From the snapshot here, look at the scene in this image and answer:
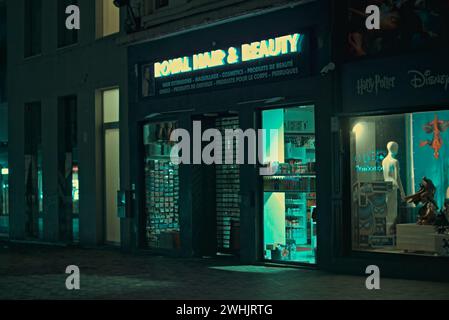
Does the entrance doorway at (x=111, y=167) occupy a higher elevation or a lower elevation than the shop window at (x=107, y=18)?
lower

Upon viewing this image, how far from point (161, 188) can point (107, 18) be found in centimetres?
468

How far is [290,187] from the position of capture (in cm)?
1468

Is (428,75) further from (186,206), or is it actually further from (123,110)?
(123,110)

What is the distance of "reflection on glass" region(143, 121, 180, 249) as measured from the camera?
17422 millimetres

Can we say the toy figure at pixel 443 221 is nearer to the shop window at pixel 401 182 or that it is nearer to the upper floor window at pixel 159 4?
the shop window at pixel 401 182

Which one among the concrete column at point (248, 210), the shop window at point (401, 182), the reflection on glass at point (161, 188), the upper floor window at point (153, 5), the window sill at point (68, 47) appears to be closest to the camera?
the shop window at point (401, 182)

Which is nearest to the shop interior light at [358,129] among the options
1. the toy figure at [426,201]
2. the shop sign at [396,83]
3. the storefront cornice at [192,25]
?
the shop sign at [396,83]

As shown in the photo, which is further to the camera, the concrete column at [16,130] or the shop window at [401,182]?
the concrete column at [16,130]

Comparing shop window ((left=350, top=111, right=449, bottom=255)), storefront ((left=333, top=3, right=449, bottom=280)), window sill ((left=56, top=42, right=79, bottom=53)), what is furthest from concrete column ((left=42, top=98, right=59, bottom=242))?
shop window ((left=350, top=111, right=449, bottom=255))

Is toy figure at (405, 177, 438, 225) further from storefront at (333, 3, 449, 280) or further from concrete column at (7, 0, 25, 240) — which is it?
concrete column at (7, 0, 25, 240)

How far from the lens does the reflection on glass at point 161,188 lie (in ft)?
57.2

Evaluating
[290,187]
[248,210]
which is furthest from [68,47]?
[290,187]

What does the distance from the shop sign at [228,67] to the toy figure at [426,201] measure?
9.63 feet

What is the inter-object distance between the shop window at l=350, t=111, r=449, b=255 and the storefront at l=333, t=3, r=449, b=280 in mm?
16
